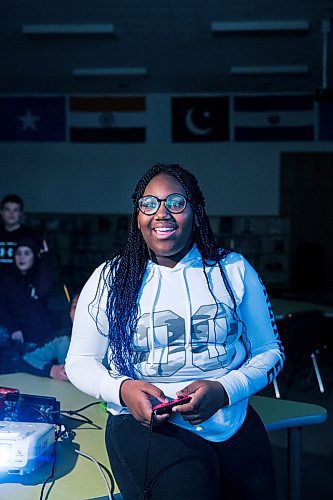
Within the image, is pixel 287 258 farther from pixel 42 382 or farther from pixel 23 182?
pixel 42 382

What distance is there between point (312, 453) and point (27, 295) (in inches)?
88.0

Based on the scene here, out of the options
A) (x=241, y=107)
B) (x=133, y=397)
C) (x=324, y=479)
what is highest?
(x=241, y=107)

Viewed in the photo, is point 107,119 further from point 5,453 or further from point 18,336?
point 5,453

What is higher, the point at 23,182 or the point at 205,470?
the point at 23,182

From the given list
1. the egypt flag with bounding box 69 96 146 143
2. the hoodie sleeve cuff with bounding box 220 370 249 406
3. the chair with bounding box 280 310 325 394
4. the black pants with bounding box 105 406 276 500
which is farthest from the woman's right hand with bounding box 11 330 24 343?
the egypt flag with bounding box 69 96 146 143

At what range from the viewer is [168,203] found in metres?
1.42

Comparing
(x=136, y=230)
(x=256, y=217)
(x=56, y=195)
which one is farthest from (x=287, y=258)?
(x=136, y=230)

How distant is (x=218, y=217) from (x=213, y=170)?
2.44 ft

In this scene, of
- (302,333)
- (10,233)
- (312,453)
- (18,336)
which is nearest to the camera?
(312,453)

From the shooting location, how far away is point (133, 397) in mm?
1254

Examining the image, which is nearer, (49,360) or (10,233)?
(49,360)

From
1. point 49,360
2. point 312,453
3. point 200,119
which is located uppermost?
point 200,119

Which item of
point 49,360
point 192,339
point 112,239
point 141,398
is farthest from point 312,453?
point 112,239

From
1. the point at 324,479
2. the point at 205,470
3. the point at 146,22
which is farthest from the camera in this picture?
the point at 146,22
